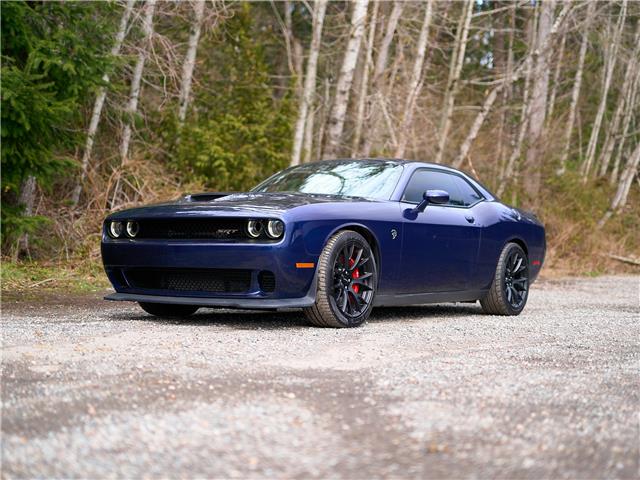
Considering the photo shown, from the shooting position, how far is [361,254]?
739cm

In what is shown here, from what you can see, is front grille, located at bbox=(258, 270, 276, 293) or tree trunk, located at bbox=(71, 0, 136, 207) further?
tree trunk, located at bbox=(71, 0, 136, 207)

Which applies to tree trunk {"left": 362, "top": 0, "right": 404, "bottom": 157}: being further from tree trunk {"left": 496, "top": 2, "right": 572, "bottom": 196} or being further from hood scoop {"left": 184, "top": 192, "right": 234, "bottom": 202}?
hood scoop {"left": 184, "top": 192, "right": 234, "bottom": 202}

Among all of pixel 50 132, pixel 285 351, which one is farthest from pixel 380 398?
pixel 50 132

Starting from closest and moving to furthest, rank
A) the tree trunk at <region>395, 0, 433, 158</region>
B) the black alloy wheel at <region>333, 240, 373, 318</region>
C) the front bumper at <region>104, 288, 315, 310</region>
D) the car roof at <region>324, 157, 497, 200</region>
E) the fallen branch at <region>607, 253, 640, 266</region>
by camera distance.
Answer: the front bumper at <region>104, 288, 315, 310</region> → the black alloy wheel at <region>333, 240, 373, 318</region> → the car roof at <region>324, 157, 497, 200</region> → the tree trunk at <region>395, 0, 433, 158</region> → the fallen branch at <region>607, 253, 640, 266</region>

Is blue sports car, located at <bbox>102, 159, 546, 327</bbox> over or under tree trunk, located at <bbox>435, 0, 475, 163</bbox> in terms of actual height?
under

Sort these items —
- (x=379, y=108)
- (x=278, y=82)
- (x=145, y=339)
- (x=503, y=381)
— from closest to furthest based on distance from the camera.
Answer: (x=503, y=381) < (x=145, y=339) < (x=379, y=108) < (x=278, y=82)

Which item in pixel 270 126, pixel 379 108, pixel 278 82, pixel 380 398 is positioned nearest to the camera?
pixel 380 398

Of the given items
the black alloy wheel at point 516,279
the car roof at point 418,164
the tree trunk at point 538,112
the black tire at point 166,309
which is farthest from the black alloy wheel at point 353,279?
the tree trunk at point 538,112

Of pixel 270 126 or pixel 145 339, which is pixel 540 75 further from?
pixel 145 339

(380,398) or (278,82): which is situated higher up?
(278,82)

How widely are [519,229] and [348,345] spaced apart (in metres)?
3.92

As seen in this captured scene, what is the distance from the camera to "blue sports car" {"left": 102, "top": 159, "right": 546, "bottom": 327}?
6.85 metres

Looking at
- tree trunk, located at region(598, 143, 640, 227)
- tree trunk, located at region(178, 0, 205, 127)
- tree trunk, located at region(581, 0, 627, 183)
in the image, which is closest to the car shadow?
tree trunk, located at region(178, 0, 205, 127)

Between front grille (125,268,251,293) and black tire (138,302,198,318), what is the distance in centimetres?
47
